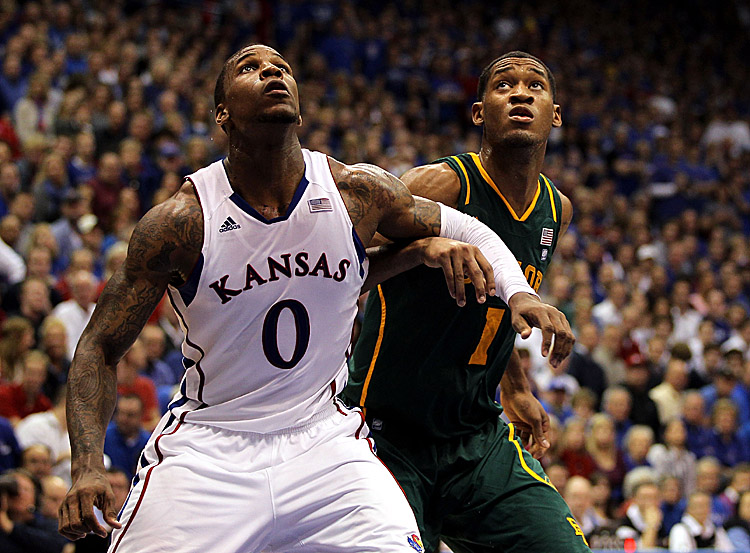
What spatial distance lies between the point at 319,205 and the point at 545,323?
0.90 m

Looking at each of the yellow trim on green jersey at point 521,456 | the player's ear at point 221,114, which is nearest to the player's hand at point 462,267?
the player's ear at point 221,114

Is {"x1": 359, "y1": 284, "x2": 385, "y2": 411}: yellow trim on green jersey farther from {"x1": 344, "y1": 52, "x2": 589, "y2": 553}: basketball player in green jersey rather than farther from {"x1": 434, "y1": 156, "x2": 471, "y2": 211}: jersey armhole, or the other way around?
{"x1": 434, "y1": 156, "x2": 471, "y2": 211}: jersey armhole

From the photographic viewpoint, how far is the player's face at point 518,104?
432 cm

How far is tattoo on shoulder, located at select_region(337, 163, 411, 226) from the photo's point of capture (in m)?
3.81

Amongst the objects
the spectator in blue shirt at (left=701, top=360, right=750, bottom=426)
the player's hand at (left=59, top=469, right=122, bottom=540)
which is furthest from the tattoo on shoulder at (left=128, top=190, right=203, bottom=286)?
the spectator in blue shirt at (left=701, top=360, right=750, bottom=426)

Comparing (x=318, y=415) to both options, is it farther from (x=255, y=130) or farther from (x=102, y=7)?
(x=102, y=7)

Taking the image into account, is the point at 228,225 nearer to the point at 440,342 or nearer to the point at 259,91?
the point at 259,91

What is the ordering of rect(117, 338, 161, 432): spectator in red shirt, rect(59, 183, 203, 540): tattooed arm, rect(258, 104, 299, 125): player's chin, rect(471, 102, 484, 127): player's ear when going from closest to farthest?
rect(59, 183, 203, 540): tattooed arm, rect(258, 104, 299, 125): player's chin, rect(471, 102, 484, 127): player's ear, rect(117, 338, 161, 432): spectator in red shirt

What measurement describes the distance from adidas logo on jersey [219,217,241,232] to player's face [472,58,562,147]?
131cm

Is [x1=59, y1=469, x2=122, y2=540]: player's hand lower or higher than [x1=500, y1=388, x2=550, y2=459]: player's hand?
higher

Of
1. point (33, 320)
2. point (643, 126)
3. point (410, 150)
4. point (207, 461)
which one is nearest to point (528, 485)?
point (207, 461)

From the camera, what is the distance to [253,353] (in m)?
3.56

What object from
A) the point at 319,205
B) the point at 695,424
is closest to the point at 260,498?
the point at 319,205

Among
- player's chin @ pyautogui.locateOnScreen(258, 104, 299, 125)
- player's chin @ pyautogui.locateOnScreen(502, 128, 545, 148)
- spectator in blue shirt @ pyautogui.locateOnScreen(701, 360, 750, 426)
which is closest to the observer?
player's chin @ pyautogui.locateOnScreen(258, 104, 299, 125)
